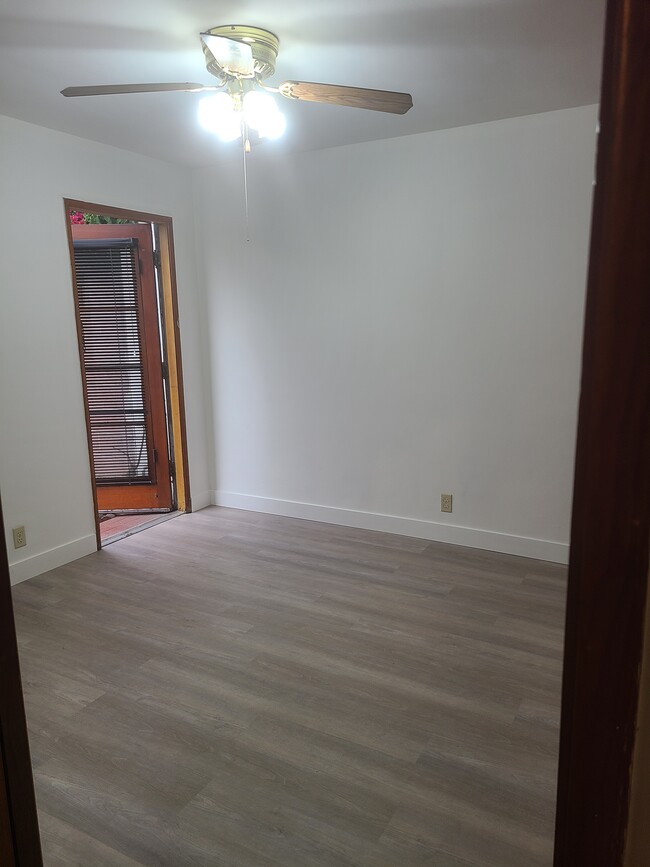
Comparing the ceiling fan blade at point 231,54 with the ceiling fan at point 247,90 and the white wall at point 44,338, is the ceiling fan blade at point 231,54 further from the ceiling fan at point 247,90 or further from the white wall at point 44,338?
the white wall at point 44,338

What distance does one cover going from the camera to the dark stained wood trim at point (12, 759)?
36.2 inches

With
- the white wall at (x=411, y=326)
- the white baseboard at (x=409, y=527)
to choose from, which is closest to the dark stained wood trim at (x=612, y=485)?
the white wall at (x=411, y=326)

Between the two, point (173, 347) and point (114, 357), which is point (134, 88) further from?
point (114, 357)

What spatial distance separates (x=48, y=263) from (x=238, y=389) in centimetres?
156

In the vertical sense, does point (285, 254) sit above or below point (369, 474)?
above

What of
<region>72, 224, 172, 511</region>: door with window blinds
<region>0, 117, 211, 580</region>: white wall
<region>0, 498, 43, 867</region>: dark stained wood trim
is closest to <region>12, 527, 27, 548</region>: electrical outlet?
<region>0, 117, 211, 580</region>: white wall

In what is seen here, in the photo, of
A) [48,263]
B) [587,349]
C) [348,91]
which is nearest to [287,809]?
[587,349]

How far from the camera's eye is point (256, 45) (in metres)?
2.31

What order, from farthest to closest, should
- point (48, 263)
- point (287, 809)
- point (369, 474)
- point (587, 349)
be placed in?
point (369, 474) → point (48, 263) → point (287, 809) → point (587, 349)

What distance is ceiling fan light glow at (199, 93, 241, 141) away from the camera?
7.92 ft

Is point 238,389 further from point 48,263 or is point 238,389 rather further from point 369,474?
point 48,263

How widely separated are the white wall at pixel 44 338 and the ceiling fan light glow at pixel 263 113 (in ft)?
5.22

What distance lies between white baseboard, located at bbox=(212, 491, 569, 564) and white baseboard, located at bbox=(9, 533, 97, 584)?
120cm

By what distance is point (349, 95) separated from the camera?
2.27 meters
